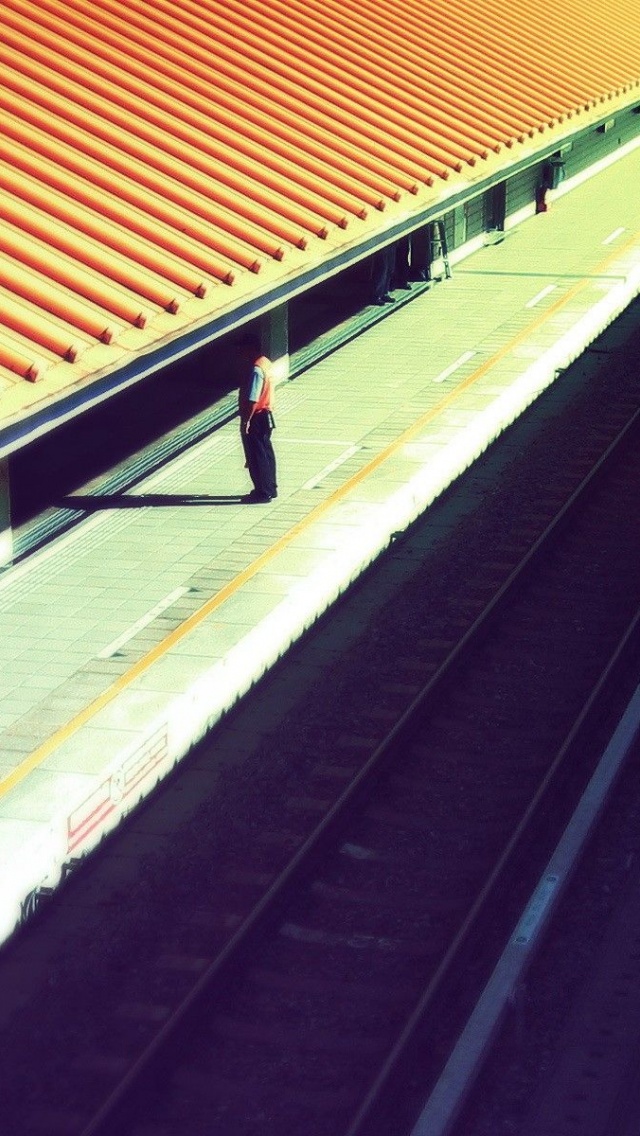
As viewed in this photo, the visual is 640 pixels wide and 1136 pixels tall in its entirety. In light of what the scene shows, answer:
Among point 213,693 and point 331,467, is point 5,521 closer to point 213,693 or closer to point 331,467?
point 213,693

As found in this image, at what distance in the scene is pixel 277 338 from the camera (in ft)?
61.8

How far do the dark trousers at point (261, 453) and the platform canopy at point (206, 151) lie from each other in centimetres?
121

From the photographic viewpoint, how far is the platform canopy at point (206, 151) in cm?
1145

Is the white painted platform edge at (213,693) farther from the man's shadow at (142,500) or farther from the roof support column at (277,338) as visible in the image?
the roof support column at (277,338)

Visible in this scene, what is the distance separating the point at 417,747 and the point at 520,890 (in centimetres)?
202

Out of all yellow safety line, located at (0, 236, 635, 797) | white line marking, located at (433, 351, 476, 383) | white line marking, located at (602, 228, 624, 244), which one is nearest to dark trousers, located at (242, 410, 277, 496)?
yellow safety line, located at (0, 236, 635, 797)

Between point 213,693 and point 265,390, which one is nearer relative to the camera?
point 213,693

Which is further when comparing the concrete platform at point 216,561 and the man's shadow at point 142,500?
the man's shadow at point 142,500

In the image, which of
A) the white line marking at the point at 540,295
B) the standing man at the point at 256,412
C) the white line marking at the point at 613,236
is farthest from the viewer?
the white line marking at the point at 613,236

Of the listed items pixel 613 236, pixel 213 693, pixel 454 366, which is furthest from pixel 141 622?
pixel 613 236

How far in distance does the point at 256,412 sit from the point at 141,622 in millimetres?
2766

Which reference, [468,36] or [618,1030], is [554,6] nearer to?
[468,36]

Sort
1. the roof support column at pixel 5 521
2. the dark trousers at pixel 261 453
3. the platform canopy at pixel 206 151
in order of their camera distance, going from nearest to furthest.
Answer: the platform canopy at pixel 206 151 → the roof support column at pixel 5 521 → the dark trousers at pixel 261 453

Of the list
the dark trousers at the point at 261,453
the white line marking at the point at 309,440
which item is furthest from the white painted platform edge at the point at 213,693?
the white line marking at the point at 309,440
